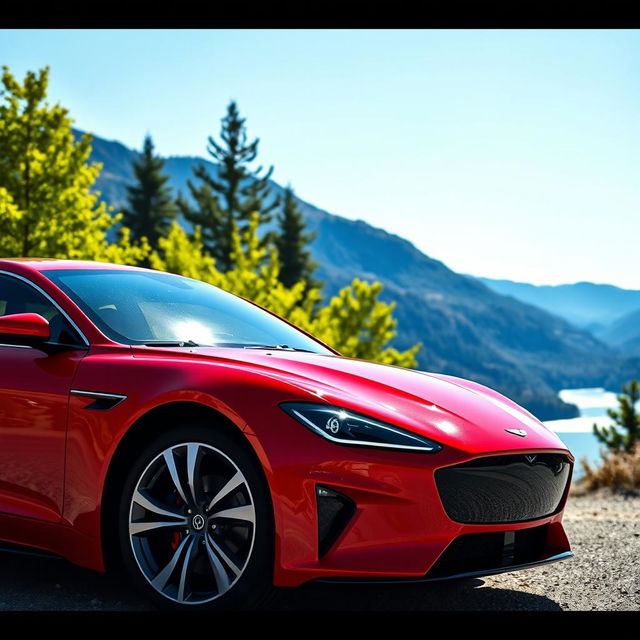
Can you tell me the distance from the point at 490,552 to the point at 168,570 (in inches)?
50.7

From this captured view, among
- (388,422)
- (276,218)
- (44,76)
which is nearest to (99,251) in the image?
(44,76)

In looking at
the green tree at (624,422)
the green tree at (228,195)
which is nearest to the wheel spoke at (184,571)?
the green tree at (624,422)

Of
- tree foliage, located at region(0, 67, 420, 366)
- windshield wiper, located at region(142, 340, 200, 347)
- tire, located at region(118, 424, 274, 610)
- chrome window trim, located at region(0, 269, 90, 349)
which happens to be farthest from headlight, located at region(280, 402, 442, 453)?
tree foliage, located at region(0, 67, 420, 366)

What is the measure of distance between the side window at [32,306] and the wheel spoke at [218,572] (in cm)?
124

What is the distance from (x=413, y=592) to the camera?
4094 millimetres

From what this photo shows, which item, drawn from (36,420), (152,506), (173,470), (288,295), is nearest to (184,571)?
(152,506)

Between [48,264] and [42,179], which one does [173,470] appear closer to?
[48,264]

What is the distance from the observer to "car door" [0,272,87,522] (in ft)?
12.6

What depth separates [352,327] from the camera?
29.7m

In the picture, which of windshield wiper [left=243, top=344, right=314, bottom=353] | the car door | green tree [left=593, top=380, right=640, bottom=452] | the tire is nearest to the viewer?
the tire

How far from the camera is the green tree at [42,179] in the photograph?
16.5 metres

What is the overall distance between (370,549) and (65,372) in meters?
1.62

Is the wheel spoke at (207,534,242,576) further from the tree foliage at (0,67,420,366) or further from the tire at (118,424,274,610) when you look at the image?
the tree foliage at (0,67,420,366)
